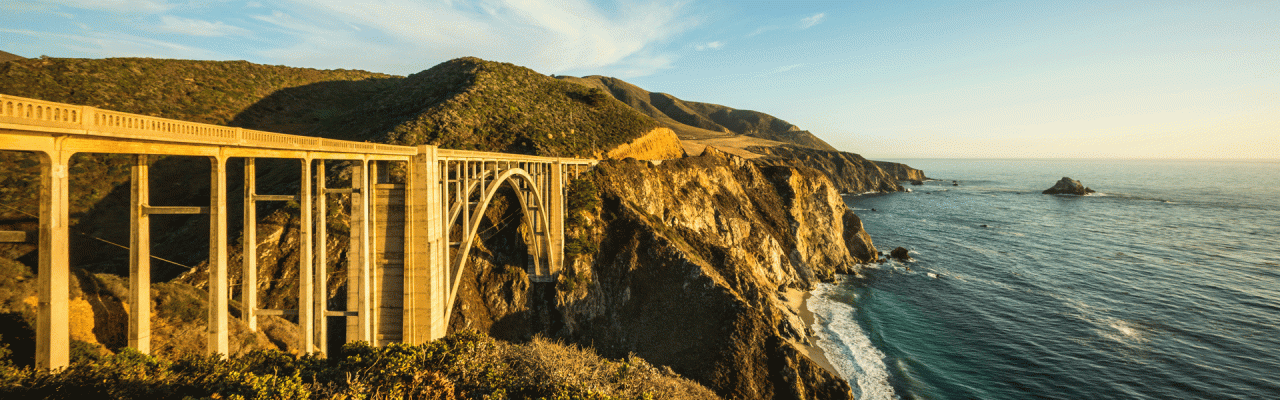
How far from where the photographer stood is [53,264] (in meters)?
6.63

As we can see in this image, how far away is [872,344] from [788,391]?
11744 millimetres

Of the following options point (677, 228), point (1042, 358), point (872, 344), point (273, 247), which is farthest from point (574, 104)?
point (1042, 358)

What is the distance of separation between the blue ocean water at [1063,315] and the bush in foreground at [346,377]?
73.5 ft

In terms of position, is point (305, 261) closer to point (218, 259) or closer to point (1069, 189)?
point (218, 259)

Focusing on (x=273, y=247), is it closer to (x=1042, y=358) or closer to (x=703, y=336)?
(x=703, y=336)

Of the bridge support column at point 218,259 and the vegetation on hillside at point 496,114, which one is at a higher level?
the vegetation on hillside at point 496,114

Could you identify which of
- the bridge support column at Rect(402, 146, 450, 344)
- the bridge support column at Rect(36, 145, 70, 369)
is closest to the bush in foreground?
the bridge support column at Rect(36, 145, 70, 369)

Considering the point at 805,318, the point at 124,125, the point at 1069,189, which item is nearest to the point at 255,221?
the point at 124,125

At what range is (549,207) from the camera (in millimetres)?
33562

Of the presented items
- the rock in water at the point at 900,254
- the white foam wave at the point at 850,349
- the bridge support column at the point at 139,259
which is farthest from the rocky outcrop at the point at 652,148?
the bridge support column at the point at 139,259

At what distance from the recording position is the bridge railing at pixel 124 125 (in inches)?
242

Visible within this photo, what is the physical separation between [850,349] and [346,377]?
1273 inches

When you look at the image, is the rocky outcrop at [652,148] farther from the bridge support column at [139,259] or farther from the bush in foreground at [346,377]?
the bridge support column at [139,259]

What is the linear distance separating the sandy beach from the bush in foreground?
65.4 ft
